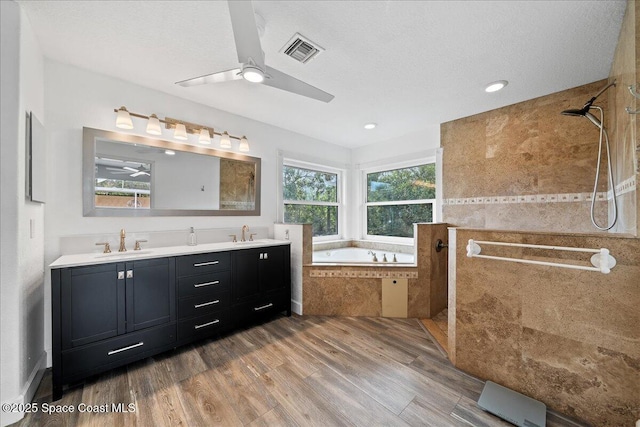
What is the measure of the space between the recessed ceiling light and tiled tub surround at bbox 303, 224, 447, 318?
4.72 feet

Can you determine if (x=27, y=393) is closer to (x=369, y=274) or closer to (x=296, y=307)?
(x=296, y=307)

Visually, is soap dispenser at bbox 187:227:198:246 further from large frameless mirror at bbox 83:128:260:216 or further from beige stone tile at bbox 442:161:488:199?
beige stone tile at bbox 442:161:488:199

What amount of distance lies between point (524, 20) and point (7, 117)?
3.07 m

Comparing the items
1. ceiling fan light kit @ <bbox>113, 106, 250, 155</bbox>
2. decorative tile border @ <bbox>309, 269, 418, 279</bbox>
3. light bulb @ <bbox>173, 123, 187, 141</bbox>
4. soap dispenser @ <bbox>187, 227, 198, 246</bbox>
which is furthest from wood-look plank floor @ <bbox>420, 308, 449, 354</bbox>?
light bulb @ <bbox>173, 123, 187, 141</bbox>

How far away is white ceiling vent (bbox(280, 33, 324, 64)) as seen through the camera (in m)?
1.61

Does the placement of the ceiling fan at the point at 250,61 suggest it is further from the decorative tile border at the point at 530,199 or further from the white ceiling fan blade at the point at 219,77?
the decorative tile border at the point at 530,199

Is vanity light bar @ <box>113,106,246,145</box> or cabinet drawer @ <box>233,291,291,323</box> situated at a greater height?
vanity light bar @ <box>113,106,246,145</box>

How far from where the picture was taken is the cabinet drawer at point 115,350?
5.08 feet

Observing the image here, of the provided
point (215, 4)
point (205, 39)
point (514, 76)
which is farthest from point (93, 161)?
point (514, 76)

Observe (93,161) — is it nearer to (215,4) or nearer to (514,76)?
(215,4)

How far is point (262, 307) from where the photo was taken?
2.49 metres

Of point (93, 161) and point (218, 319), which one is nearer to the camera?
point (93, 161)

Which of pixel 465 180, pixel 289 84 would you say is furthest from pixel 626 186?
pixel 289 84

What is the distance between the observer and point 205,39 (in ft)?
5.31
